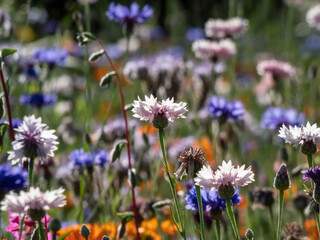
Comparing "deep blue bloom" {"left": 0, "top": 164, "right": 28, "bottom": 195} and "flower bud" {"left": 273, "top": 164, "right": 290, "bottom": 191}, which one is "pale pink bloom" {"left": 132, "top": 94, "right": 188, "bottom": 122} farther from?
"deep blue bloom" {"left": 0, "top": 164, "right": 28, "bottom": 195}

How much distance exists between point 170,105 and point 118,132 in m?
0.90

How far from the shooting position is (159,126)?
0.82 metres

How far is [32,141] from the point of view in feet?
2.63

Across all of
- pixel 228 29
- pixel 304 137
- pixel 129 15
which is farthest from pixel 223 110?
pixel 304 137

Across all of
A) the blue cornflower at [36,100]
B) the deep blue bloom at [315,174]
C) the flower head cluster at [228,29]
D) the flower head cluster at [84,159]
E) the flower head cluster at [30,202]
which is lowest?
the flower head cluster at [30,202]

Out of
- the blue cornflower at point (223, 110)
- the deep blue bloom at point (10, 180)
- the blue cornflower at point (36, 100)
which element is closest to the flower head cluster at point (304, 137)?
the deep blue bloom at point (10, 180)

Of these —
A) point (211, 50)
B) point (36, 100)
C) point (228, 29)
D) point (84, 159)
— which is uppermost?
point (228, 29)

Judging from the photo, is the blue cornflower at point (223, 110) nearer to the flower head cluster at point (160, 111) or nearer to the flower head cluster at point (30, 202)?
the flower head cluster at point (160, 111)

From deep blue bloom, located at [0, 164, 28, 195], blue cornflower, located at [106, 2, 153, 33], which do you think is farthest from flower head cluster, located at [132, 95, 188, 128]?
blue cornflower, located at [106, 2, 153, 33]

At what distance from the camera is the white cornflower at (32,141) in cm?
80

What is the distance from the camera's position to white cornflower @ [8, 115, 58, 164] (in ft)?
2.62

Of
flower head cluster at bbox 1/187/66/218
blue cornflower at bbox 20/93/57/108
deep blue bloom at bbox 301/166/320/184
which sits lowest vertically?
flower head cluster at bbox 1/187/66/218

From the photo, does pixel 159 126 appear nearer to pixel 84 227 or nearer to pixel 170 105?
pixel 170 105

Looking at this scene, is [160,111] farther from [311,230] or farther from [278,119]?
[278,119]
